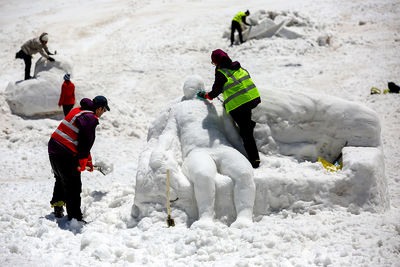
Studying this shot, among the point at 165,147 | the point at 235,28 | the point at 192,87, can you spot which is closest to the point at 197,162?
the point at 165,147

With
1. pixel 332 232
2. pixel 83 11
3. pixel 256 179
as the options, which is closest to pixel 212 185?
pixel 256 179

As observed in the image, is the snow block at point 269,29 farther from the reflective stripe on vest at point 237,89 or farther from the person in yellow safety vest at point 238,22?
the reflective stripe on vest at point 237,89

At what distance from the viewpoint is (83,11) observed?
19594mm

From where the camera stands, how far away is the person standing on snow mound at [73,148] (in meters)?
4.69

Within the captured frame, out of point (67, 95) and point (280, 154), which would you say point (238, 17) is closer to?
point (67, 95)

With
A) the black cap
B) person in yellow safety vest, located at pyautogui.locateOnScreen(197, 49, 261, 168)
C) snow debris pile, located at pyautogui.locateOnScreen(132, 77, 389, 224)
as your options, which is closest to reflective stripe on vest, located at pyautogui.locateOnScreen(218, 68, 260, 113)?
person in yellow safety vest, located at pyautogui.locateOnScreen(197, 49, 261, 168)

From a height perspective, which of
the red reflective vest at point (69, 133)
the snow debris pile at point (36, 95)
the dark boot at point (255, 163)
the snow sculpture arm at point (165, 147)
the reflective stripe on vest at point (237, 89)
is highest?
the reflective stripe on vest at point (237, 89)

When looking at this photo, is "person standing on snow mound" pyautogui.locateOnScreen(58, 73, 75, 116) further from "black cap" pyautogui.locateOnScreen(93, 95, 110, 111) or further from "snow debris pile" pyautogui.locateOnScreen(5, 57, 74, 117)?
"black cap" pyautogui.locateOnScreen(93, 95, 110, 111)

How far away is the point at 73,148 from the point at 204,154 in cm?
145

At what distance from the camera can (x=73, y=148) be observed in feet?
15.5

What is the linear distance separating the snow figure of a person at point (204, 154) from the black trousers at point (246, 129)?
0.20 metres

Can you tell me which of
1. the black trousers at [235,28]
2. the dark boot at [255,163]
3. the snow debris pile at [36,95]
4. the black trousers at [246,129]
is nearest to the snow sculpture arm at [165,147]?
the black trousers at [246,129]

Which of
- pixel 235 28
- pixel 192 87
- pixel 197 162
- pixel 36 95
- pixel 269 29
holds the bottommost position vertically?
pixel 36 95

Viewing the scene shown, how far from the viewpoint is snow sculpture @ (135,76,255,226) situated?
4.61 meters
